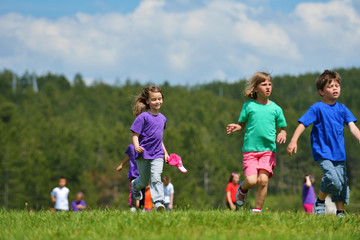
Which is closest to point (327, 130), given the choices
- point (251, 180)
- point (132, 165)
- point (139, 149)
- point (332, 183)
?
point (332, 183)

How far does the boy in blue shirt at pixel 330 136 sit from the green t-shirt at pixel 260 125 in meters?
0.36

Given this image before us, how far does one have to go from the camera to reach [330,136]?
774 cm

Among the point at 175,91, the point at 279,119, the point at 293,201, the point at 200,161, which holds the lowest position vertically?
the point at 293,201

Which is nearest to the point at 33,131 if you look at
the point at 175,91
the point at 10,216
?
the point at 175,91

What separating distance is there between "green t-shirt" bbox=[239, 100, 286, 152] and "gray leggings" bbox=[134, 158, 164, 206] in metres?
1.41

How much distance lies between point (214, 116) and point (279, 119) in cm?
14146

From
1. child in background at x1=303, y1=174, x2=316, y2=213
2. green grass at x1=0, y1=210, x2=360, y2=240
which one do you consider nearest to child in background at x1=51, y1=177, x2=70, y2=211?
child in background at x1=303, y1=174, x2=316, y2=213

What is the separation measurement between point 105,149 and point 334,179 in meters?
103

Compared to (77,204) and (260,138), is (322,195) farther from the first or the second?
(77,204)

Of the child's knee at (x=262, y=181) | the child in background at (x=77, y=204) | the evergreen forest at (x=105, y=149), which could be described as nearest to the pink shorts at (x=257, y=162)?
the child's knee at (x=262, y=181)

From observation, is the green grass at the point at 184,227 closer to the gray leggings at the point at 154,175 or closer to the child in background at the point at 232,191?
the gray leggings at the point at 154,175

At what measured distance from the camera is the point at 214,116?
149125 millimetres

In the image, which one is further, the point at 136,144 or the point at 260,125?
the point at 136,144

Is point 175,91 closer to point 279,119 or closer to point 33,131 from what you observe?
point 33,131
